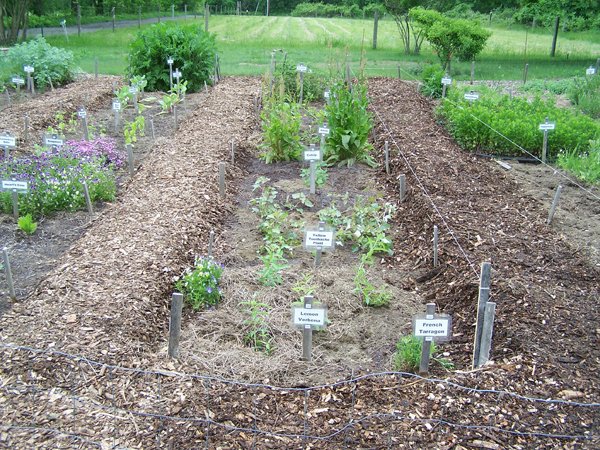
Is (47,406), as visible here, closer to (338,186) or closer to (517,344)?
(517,344)

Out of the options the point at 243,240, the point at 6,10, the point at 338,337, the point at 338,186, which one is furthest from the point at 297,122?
the point at 6,10

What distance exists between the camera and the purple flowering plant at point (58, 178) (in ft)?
23.1

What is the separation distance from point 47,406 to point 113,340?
2.56 ft

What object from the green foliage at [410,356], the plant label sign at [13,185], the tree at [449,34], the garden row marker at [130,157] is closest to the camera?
the green foliage at [410,356]

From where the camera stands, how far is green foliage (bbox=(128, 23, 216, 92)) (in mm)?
14141

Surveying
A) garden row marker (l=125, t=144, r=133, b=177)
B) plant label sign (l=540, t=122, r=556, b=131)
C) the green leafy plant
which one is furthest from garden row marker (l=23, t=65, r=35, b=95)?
plant label sign (l=540, t=122, r=556, b=131)

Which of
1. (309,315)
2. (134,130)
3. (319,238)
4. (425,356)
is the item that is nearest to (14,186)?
(319,238)

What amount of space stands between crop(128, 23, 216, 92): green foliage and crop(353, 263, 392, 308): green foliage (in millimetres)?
9894

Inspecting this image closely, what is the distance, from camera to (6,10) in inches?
959

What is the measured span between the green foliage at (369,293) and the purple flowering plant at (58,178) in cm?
358

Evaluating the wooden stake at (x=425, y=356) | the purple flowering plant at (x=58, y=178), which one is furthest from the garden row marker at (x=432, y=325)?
the purple flowering plant at (x=58, y=178)

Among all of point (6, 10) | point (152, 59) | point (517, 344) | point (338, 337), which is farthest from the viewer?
point (6, 10)

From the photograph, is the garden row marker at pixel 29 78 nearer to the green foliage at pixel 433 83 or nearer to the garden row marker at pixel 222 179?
the garden row marker at pixel 222 179

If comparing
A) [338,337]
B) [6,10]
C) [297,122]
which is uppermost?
[6,10]
